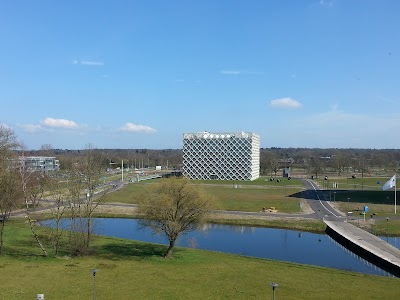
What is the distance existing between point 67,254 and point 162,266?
31.4 feet

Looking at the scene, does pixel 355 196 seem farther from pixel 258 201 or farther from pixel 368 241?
pixel 368 241

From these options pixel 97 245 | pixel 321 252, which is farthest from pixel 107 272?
pixel 321 252

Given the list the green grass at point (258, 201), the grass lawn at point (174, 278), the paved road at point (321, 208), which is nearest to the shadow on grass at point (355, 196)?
the paved road at point (321, 208)

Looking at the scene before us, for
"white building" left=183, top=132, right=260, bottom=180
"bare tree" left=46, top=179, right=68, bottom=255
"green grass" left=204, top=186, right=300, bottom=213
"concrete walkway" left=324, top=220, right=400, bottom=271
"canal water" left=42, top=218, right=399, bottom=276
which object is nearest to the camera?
"bare tree" left=46, top=179, right=68, bottom=255

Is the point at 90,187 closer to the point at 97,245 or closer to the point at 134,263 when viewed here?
the point at 97,245

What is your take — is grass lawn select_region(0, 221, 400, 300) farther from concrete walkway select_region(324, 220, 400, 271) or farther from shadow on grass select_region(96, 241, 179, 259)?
concrete walkway select_region(324, 220, 400, 271)

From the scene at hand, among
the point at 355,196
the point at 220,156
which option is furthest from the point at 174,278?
the point at 220,156

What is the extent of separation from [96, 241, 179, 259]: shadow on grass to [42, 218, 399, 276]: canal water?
4.29 m

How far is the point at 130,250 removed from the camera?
127ft

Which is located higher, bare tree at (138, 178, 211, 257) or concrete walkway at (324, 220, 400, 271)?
bare tree at (138, 178, 211, 257)

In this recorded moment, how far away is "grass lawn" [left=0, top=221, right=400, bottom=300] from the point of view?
25266mm

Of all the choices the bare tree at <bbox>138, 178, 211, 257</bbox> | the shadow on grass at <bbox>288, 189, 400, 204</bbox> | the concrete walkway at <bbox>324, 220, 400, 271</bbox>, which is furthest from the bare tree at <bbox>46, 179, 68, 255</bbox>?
the shadow on grass at <bbox>288, 189, 400, 204</bbox>

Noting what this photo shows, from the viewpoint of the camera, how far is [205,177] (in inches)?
5679

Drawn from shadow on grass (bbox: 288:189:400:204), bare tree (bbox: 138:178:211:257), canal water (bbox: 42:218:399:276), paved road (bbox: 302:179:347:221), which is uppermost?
bare tree (bbox: 138:178:211:257)
